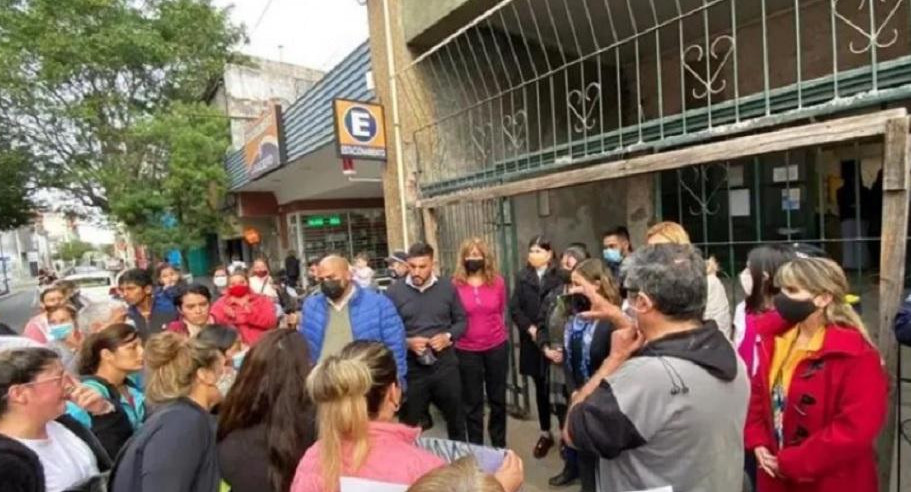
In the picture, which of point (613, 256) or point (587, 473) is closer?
point (587, 473)

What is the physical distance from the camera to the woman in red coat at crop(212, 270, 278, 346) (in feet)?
13.7

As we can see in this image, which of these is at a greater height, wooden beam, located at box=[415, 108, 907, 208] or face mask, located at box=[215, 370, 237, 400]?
wooden beam, located at box=[415, 108, 907, 208]

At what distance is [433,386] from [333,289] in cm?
97

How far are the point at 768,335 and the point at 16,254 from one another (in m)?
71.1

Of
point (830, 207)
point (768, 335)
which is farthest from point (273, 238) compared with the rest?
point (768, 335)

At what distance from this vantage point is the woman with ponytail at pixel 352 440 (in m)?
1.44

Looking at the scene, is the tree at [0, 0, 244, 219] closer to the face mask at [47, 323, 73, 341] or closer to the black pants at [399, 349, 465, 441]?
the face mask at [47, 323, 73, 341]

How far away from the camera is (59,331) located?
3432 millimetres

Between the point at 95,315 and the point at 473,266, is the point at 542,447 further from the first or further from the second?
the point at 95,315

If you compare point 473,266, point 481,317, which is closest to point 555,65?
point 473,266

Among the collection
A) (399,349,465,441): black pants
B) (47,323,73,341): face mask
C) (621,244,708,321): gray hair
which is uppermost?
(621,244,708,321): gray hair

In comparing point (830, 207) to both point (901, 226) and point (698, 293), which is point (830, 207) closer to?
point (901, 226)

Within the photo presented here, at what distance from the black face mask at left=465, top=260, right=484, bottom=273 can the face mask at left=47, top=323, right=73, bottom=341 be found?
2678mm

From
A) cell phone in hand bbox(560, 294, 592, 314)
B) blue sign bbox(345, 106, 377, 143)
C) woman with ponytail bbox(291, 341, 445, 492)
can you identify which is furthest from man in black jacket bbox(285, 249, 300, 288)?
woman with ponytail bbox(291, 341, 445, 492)
